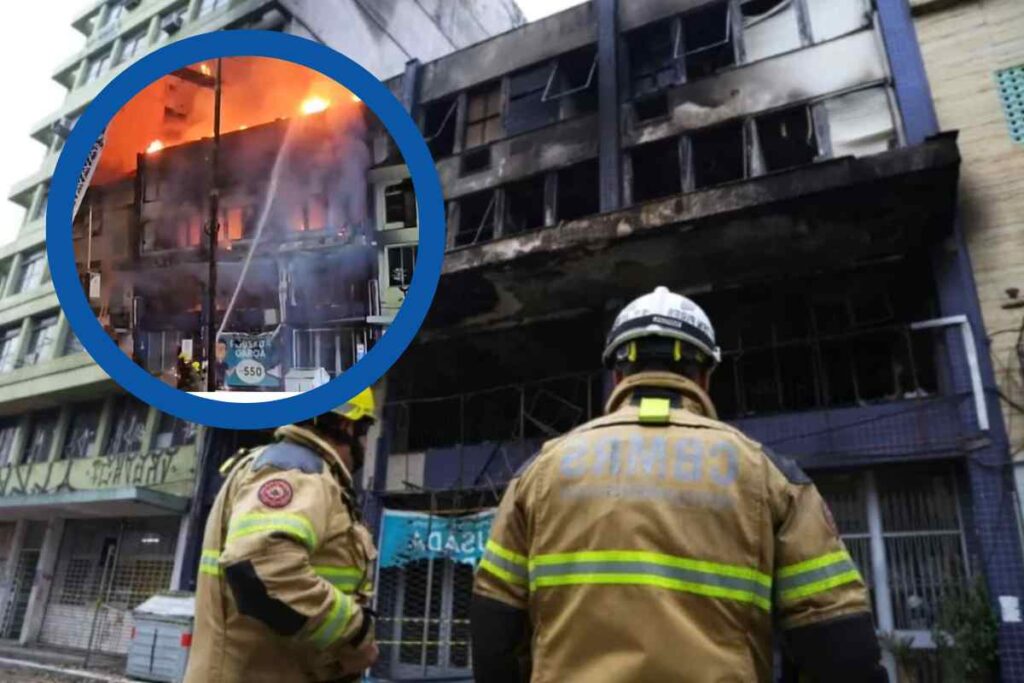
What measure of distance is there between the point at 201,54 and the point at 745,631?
4.49 ft

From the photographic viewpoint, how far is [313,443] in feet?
7.54

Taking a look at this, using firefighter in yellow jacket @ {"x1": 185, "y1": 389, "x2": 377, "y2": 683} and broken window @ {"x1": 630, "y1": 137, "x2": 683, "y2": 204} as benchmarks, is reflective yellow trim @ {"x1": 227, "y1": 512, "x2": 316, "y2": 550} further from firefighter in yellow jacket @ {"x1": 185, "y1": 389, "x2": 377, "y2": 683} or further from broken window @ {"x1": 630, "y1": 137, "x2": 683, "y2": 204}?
broken window @ {"x1": 630, "y1": 137, "x2": 683, "y2": 204}

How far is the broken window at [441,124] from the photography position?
48.2 ft

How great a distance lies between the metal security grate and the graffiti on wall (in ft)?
50.4

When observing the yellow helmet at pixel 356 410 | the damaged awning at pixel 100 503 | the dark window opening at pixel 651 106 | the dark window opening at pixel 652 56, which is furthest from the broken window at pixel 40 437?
the yellow helmet at pixel 356 410

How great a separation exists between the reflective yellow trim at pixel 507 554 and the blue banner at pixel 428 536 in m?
9.27

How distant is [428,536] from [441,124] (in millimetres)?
8235

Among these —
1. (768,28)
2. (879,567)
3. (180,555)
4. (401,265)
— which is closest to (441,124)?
(768,28)

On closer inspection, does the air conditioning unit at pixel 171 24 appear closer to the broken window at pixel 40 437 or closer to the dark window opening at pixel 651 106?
the broken window at pixel 40 437

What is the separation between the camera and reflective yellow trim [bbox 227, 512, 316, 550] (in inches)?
75.4

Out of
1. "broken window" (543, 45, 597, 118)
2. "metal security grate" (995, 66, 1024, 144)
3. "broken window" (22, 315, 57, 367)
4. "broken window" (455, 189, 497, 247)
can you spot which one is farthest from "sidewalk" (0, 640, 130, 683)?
"metal security grate" (995, 66, 1024, 144)

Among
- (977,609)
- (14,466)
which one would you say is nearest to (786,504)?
(977,609)

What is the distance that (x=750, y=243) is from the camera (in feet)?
33.8

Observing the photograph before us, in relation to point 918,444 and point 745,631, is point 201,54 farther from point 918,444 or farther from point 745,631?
point 918,444
